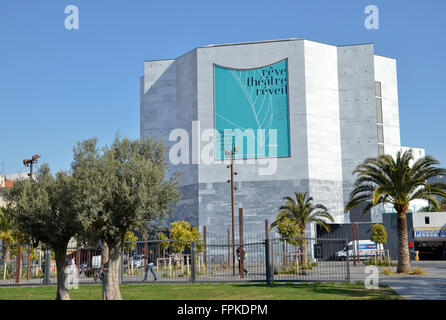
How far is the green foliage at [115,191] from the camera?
51.8 feet

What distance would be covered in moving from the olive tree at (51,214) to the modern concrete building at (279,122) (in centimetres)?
3842

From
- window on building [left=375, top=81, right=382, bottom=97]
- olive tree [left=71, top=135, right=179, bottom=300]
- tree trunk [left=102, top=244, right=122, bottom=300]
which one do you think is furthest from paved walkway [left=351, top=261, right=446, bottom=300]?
window on building [left=375, top=81, right=382, bottom=97]

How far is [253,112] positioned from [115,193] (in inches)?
1622

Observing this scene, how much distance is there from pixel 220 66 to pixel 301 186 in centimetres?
1736

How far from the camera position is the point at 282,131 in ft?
184

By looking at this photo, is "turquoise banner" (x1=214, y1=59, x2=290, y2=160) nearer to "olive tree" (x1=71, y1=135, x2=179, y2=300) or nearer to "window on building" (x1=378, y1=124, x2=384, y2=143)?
"window on building" (x1=378, y1=124, x2=384, y2=143)

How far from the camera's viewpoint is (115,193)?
634 inches

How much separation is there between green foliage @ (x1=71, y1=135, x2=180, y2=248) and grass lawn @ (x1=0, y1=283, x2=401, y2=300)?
3.79 m

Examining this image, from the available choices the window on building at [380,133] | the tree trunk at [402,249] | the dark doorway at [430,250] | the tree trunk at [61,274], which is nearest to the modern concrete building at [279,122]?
the window on building at [380,133]

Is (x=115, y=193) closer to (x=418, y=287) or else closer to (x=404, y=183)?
(x=418, y=287)

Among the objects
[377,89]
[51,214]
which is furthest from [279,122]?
[51,214]

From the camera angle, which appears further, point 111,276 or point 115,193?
point 111,276
